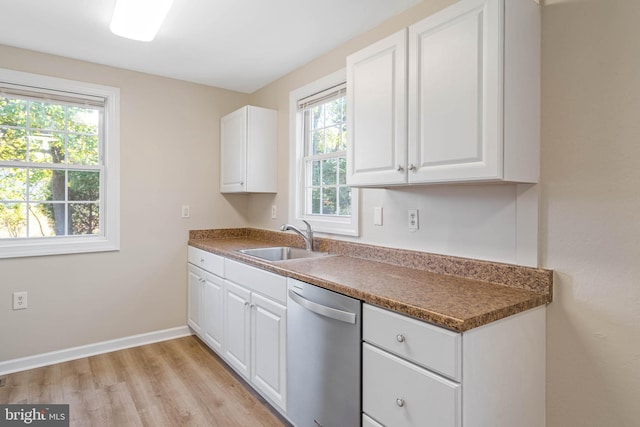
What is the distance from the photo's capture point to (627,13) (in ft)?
4.25

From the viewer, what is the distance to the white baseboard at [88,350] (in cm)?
264

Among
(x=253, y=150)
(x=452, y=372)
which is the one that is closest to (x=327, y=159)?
(x=253, y=150)

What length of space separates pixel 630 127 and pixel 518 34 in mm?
519

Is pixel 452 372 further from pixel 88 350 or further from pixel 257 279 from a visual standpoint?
pixel 88 350

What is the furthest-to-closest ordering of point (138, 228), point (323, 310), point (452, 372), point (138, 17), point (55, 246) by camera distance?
point (138, 228)
point (55, 246)
point (138, 17)
point (323, 310)
point (452, 372)

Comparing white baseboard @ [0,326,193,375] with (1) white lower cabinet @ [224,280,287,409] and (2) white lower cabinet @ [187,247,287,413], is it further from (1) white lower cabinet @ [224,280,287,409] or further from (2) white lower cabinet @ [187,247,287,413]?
(1) white lower cabinet @ [224,280,287,409]

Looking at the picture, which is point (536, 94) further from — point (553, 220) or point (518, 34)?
point (553, 220)

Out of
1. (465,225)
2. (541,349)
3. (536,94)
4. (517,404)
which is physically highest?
(536,94)

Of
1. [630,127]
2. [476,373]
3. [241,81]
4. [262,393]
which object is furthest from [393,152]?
[241,81]

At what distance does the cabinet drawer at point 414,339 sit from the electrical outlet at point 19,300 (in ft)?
8.61

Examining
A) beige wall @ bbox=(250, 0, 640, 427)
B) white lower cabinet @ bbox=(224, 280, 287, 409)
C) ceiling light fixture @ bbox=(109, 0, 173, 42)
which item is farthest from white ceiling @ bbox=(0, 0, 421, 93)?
white lower cabinet @ bbox=(224, 280, 287, 409)

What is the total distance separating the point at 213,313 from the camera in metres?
2.80

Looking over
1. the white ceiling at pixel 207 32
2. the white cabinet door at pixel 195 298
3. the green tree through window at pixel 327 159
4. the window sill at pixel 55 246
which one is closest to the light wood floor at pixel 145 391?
the white cabinet door at pixel 195 298

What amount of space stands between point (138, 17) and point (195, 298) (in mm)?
2136
